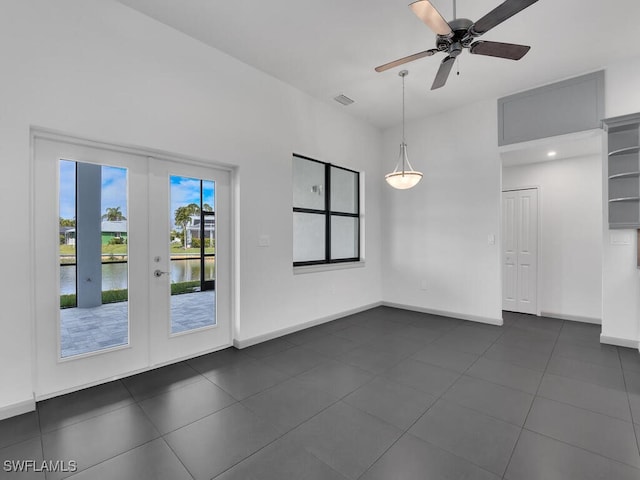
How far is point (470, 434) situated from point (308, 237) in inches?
124

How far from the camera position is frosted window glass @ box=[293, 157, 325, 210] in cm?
442

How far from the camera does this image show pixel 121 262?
281 cm

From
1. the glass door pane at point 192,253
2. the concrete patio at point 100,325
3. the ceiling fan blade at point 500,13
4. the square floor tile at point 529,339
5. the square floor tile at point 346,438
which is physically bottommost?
the square floor tile at point 346,438

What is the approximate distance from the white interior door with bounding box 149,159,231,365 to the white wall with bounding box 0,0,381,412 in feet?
0.69

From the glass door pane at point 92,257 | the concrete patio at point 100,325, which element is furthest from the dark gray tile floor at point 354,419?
the glass door pane at point 92,257

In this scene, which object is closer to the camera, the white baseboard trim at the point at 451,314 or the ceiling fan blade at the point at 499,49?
the ceiling fan blade at the point at 499,49

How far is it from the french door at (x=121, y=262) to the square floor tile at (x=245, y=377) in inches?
22.2

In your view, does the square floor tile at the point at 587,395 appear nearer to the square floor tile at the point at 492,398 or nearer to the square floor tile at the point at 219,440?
the square floor tile at the point at 492,398

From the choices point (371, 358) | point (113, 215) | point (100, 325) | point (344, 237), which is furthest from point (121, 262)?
point (344, 237)

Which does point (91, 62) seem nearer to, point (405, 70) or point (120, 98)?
point (120, 98)

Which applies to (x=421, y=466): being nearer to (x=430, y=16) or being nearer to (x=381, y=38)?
(x=430, y=16)

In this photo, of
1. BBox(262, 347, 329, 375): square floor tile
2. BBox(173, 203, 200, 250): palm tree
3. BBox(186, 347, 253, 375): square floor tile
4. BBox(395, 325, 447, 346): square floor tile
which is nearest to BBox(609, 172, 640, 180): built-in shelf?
BBox(395, 325, 447, 346): square floor tile

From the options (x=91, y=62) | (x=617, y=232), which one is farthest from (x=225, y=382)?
(x=617, y=232)

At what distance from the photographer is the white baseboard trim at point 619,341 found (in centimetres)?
354
